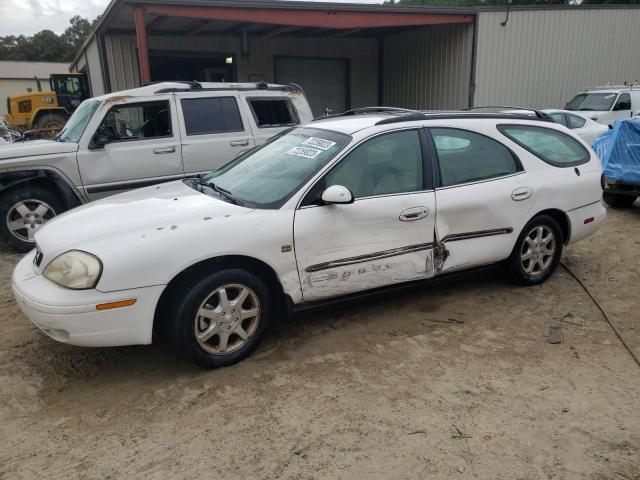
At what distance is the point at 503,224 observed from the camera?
14.1 feet

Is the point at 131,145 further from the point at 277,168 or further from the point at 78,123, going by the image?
the point at 277,168

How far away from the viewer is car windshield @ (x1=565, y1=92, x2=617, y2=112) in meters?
13.8

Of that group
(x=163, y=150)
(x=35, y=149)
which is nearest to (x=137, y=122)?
(x=163, y=150)

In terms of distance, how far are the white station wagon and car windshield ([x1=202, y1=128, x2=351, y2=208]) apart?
0.05ft

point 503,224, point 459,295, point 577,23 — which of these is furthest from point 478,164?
point 577,23

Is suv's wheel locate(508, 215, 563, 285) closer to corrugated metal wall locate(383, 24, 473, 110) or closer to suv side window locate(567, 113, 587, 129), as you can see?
suv side window locate(567, 113, 587, 129)

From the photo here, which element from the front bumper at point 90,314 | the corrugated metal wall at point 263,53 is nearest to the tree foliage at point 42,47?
the corrugated metal wall at point 263,53

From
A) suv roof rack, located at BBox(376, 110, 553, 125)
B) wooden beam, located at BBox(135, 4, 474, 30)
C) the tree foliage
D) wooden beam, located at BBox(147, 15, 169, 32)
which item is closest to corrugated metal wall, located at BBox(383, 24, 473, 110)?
wooden beam, located at BBox(135, 4, 474, 30)

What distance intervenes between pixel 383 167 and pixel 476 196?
32.9 inches

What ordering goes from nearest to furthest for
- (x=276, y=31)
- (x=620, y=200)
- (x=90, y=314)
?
(x=90, y=314), (x=620, y=200), (x=276, y=31)

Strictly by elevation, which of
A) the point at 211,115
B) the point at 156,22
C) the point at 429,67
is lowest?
the point at 211,115

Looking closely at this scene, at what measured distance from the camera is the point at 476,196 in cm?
415

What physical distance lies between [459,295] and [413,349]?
1.16 m

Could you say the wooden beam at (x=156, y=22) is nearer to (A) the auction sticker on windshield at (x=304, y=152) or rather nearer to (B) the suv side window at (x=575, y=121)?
(A) the auction sticker on windshield at (x=304, y=152)
